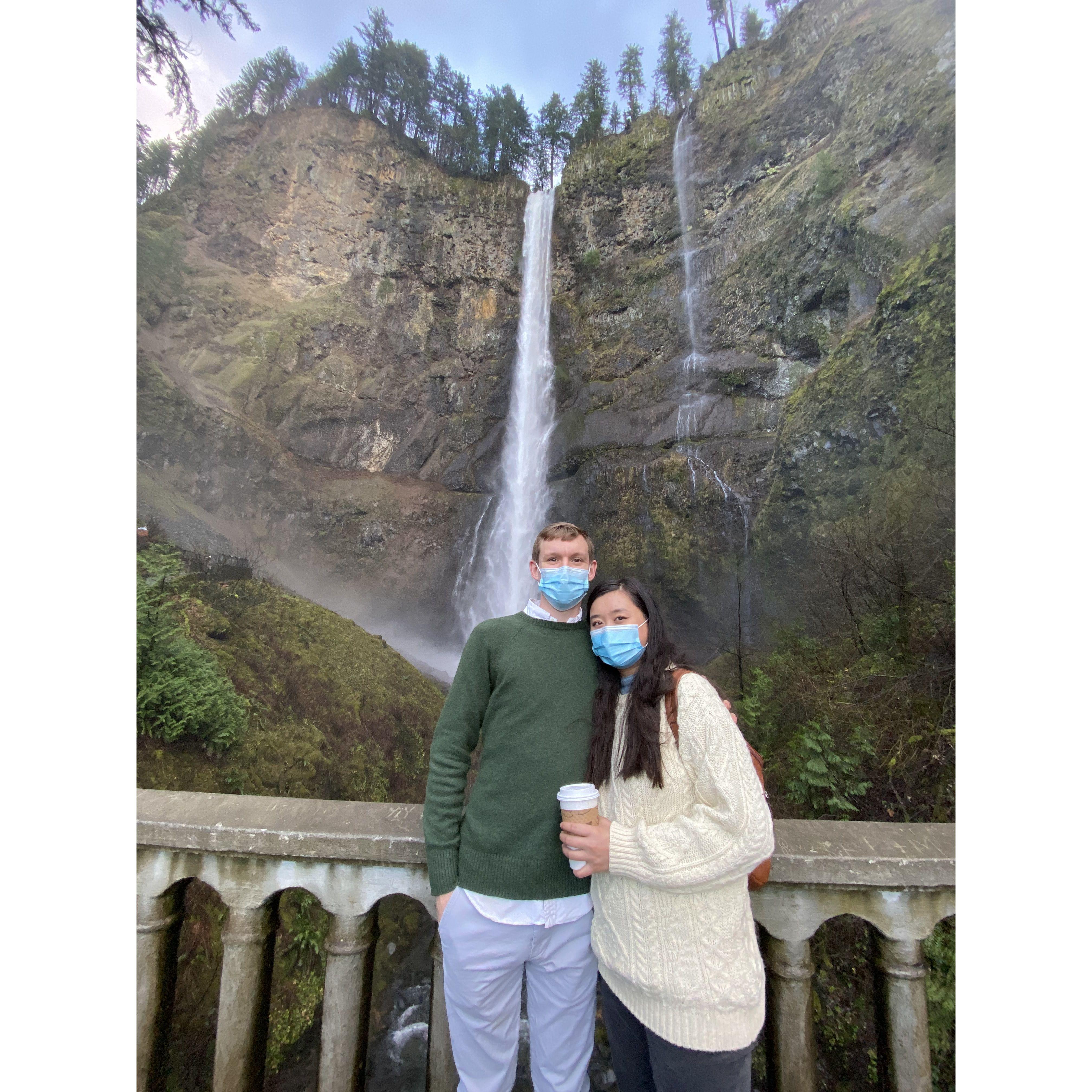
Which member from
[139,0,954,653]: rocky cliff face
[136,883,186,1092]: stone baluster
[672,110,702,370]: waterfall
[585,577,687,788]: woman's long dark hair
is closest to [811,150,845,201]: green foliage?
[139,0,954,653]: rocky cliff face

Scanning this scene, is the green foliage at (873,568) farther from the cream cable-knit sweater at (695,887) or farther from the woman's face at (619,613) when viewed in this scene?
the woman's face at (619,613)

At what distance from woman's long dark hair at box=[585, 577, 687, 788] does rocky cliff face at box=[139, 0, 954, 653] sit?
10.6 m

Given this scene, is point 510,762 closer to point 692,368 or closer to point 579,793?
point 579,793

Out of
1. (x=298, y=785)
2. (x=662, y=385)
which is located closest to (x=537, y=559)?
(x=298, y=785)

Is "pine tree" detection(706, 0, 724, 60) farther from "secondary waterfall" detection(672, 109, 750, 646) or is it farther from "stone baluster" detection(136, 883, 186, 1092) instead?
"stone baluster" detection(136, 883, 186, 1092)

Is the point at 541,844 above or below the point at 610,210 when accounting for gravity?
below

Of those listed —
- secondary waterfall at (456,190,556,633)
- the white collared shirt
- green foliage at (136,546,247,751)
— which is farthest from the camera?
secondary waterfall at (456,190,556,633)

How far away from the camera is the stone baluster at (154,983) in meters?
1.83

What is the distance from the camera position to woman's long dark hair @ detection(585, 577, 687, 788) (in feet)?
4.86

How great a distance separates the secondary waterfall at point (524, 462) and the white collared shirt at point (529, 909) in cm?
1302

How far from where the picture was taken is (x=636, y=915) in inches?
57.2

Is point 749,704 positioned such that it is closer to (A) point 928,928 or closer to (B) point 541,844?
(A) point 928,928

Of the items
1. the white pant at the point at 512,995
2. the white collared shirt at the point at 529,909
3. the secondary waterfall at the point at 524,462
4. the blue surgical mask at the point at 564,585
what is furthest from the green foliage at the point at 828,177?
the white pant at the point at 512,995

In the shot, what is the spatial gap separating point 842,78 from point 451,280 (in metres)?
13.5
